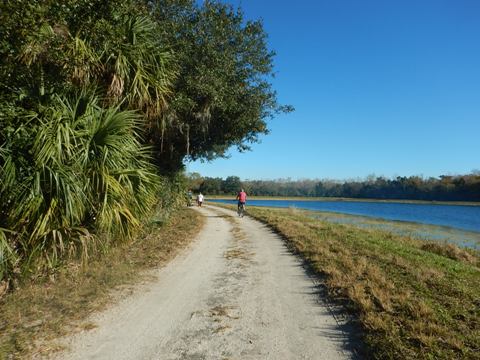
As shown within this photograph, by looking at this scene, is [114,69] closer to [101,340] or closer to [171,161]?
[101,340]

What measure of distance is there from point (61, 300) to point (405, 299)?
5335 mm

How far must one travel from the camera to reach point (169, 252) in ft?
32.6

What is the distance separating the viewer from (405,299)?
18.6 feet

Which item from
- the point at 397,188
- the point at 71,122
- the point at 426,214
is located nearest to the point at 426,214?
the point at 426,214

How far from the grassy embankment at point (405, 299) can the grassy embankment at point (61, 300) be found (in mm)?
3692

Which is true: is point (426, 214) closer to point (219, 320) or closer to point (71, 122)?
point (219, 320)

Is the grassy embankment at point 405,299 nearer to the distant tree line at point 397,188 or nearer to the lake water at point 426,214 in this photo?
the lake water at point 426,214

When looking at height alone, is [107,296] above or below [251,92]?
below

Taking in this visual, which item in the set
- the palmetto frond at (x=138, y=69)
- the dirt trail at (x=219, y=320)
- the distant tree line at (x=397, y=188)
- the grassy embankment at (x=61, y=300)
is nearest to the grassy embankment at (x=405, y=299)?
the dirt trail at (x=219, y=320)

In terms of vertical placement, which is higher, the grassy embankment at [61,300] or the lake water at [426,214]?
the grassy embankment at [61,300]

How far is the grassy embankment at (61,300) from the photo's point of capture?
426 cm

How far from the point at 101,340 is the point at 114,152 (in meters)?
3.33

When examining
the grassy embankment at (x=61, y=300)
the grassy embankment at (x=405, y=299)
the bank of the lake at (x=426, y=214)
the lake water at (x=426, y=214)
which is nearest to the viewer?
the grassy embankment at (x=405, y=299)

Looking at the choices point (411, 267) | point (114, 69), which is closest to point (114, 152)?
point (114, 69)
